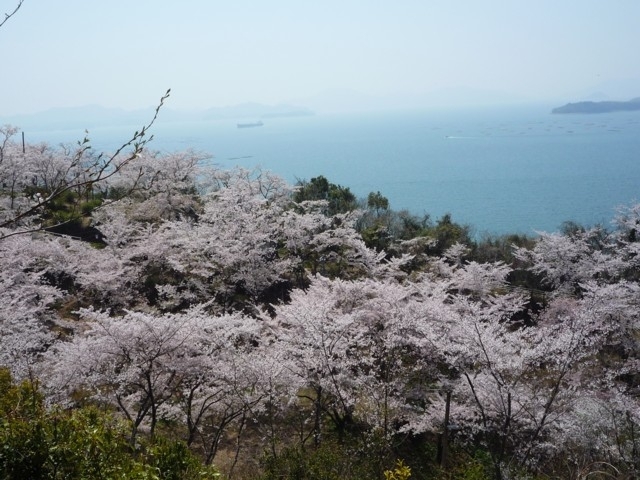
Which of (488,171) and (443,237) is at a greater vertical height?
(443,237)

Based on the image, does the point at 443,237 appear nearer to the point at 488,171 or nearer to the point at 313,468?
the point at 313,468

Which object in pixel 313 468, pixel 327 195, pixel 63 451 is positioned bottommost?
pixel 313 468

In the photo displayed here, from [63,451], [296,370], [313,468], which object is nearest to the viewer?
[63,451]

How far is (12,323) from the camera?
1394 centimetres

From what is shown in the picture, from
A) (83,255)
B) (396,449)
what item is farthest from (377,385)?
(83,255)

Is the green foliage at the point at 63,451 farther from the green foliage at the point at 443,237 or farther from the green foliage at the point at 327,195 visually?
the green foliage at the point at 327,195

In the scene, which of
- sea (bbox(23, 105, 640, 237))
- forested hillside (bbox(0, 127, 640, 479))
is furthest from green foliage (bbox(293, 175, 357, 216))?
forested hillside (bbox(0, 127, 640, 479))

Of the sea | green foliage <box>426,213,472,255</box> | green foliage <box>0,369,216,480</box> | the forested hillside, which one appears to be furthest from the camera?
the sea

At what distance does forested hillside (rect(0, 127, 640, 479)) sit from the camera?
812cm

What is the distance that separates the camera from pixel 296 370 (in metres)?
13.2

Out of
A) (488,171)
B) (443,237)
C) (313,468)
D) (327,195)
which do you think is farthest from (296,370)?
(488,171)

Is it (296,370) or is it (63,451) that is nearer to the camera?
(63,451)

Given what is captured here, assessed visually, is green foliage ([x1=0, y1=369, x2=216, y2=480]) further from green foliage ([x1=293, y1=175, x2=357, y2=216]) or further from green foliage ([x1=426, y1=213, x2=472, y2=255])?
green foliage ([x1=293, y1=175, x2=357, y2=216])

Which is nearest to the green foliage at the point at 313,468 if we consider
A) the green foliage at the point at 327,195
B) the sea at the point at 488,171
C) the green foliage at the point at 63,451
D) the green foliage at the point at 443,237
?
the green foliage at the point at 63,451
